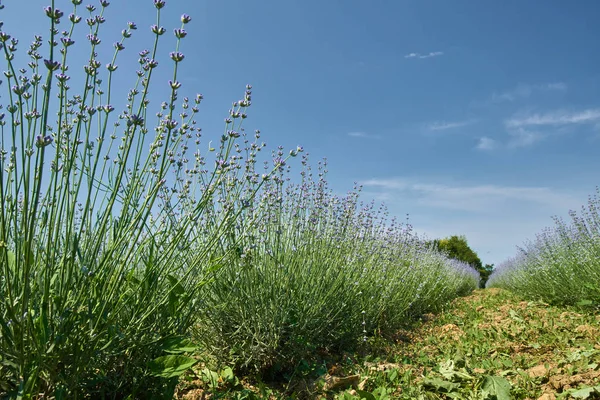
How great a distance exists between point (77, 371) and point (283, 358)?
1671 mm

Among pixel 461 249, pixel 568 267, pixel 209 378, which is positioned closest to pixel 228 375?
pixel 209 378

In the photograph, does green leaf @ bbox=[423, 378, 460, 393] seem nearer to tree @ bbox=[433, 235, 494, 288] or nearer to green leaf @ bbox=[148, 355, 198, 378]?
green leaf @ bbox=[148, 355, 198, 378]

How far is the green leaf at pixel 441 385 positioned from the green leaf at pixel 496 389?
176 mm

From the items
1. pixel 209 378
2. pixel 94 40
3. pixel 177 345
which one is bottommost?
pixel 209 378

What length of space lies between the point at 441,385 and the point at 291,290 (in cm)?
119

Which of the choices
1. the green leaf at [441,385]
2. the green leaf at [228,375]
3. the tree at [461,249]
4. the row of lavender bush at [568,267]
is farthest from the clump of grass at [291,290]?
the tree at [461,249]

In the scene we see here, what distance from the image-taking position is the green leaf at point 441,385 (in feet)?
9.28

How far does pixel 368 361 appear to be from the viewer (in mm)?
3611

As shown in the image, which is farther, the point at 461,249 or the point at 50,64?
the point at 461,249

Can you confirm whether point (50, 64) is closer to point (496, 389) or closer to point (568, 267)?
point (496, 389)

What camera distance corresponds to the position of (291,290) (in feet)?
10.9

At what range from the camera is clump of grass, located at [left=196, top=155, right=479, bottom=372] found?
313 cm

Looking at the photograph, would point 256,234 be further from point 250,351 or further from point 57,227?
point 57,227

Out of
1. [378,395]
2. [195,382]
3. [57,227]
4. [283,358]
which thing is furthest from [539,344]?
[57,227]
